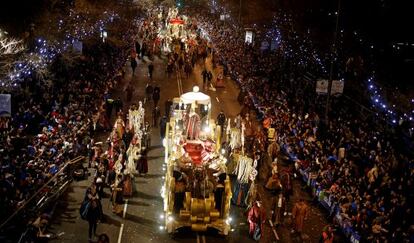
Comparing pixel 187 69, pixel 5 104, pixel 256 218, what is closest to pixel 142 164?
pixel 5 104

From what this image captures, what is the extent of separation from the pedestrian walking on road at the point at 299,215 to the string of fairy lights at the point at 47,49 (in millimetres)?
13048

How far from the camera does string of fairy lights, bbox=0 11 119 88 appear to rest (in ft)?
72.7

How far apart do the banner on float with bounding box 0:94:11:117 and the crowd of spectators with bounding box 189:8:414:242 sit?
11.2 metres

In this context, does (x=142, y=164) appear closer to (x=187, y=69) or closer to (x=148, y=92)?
(x=148, y=92)

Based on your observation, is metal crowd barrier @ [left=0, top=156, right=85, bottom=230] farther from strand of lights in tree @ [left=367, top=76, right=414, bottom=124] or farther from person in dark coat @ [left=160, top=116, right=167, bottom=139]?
strand of lights in tree @ [left=367, top=76, right=414, bottom=124]

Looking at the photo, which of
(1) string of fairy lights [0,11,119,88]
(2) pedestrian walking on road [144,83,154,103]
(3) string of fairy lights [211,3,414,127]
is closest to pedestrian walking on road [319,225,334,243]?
(3) string of fairy lights [211,3,414,127]

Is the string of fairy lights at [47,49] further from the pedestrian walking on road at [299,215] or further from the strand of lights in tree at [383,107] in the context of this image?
the strand of lights in tree at [383,107]

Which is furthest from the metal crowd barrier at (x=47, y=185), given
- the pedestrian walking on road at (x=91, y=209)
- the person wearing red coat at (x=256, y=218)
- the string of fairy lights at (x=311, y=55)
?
the string of fairy lights at (x=311, y=55)

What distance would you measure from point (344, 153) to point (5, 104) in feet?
41.2

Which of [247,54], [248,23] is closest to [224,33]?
[248,23]

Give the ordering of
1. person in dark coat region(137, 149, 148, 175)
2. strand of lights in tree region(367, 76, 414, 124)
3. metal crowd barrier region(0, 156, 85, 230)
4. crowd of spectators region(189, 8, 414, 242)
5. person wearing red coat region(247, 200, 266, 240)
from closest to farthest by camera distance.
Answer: metal crowd barrier region(0, 156, 85, 230) < crowd of spectators region(189, 8, 414, 242) < person wearing red coat region(247, 200, 266, 240) < person in dark coat region(137, 149, 148, 175) < strand of lights in tree region(367, 76, 414, 124)

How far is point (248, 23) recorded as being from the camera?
2052 inches

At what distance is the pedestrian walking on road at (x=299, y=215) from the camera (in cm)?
1546

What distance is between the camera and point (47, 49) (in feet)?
88.1
